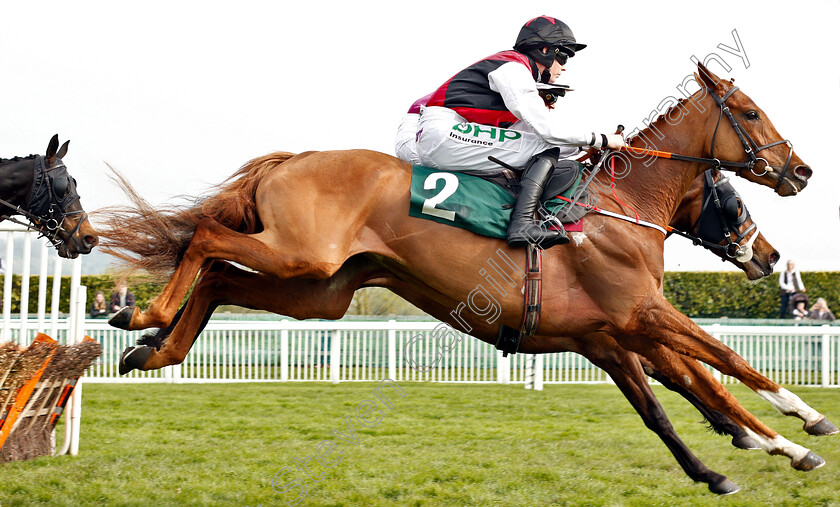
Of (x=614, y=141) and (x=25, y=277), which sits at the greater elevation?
(x=614, y=141)

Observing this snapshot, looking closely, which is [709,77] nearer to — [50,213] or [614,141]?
[614,141]

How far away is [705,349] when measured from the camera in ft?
13.0

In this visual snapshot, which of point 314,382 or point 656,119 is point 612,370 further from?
point 314,382

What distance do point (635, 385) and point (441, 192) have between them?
5.92 feet

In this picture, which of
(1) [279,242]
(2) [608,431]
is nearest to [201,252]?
(1) [279,242]

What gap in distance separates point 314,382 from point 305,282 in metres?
6.84

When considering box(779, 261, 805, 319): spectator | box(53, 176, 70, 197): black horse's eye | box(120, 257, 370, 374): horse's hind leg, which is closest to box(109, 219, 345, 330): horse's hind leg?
box(120, 257, 370, 374): horse's hind leg

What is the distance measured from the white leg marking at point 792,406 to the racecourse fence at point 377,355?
6.25 meters

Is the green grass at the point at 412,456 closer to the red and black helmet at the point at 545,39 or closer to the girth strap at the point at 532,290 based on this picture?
the girth strap at the point at 532,290

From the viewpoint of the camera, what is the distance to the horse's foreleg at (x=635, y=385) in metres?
4.63

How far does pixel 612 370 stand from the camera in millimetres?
4734

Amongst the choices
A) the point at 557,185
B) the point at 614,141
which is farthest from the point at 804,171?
the point at 557,185

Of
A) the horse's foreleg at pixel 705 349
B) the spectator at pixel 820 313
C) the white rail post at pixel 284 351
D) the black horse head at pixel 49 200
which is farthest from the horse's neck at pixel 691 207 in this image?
the spectator at pixel 820 313

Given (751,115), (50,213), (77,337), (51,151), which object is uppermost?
(751,115)
